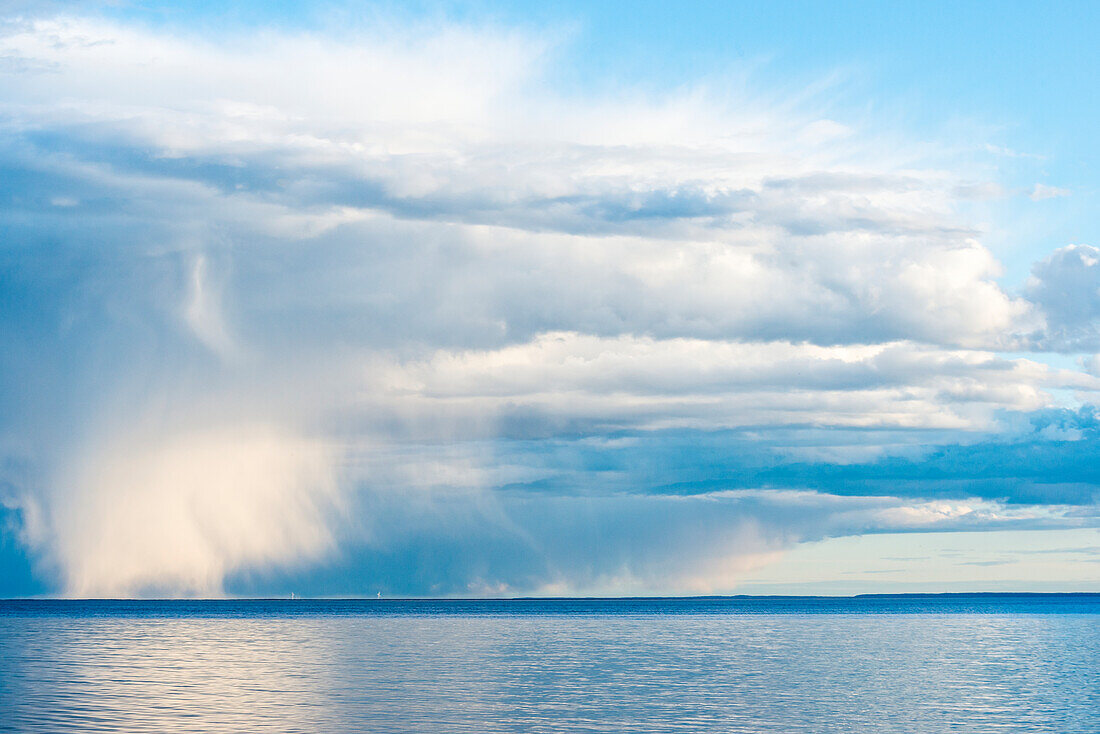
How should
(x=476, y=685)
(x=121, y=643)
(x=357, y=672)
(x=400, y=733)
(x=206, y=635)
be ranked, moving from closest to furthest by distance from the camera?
1. (x=400, y=733)
2. (x=476, y=685)
3. (x=357, y=672)
4. (x=121, y=643)
5. (x=206, y=635)

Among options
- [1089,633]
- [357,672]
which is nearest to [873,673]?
[357,672]

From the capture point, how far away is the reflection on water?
65000 mm

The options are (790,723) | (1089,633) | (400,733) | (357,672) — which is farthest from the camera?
(1089,633)

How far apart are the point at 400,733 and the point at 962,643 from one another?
4667 inches

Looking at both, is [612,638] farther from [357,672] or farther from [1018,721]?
[1018,721]

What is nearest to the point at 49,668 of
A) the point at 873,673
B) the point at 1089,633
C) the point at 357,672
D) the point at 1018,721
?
the point at 357,672

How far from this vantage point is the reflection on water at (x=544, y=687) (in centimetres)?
6500

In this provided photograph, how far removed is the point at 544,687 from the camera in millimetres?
84625

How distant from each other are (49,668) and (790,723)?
6694cm

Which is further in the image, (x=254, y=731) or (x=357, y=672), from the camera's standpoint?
(x=357, y=672)

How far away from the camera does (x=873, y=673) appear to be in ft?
335

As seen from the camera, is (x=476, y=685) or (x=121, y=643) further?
(x=121, y=643)

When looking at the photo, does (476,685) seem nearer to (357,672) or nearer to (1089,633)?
(357,672)

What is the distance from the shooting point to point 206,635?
183 metres
